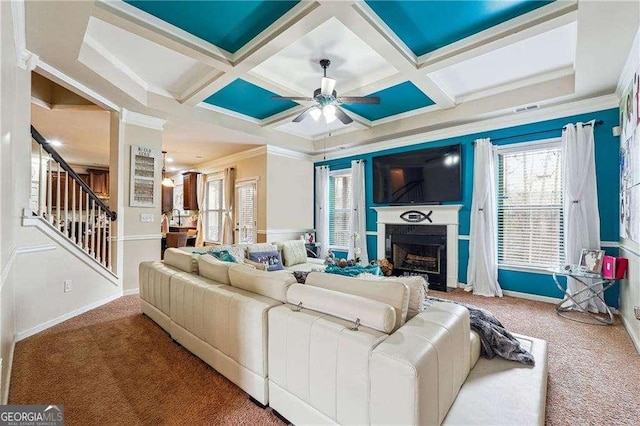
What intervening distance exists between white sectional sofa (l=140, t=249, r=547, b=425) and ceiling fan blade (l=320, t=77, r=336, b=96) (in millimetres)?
2169

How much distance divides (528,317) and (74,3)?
17.6 ft

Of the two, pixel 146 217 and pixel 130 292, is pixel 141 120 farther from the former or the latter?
pixel 130 292

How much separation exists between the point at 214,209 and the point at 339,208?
3592 millimetres

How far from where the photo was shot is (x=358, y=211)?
6.34 meters

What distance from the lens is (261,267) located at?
3238mm

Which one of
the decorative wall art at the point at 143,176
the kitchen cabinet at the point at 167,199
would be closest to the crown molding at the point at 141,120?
the decorative wall art at the point at 143,176

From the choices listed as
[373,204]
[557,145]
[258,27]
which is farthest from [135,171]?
[557,145]

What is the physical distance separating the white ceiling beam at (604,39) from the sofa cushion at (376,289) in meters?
2.46

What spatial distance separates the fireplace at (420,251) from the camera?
5088 millimetres

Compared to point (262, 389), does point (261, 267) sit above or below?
above

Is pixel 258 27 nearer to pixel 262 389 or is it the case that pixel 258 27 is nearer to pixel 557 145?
pixel 262 389

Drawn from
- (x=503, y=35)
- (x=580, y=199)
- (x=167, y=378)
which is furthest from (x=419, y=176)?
(x=167, y=378)

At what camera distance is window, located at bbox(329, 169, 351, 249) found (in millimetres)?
6775

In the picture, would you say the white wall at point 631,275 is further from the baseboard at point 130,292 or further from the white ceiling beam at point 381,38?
the baseboard at point 130,292
